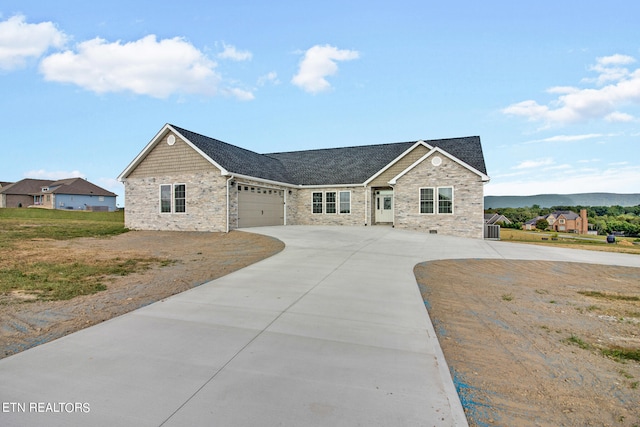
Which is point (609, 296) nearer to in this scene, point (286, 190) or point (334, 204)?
point (334, 204)

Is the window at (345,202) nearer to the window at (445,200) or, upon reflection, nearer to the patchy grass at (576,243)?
the window at (445,200)

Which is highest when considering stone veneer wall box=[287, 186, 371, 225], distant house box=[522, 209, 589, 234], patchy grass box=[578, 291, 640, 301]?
stone veneer wall box=[287, 186, 371, 225]

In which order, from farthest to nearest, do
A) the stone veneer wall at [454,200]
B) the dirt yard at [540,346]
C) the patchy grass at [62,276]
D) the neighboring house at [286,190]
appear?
the stone veneer wall at [454,200] → the neighboring house at [286,190] → the patchy grass at [62,276] → the dirt yard at [540,346]

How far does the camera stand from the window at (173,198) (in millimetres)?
18875

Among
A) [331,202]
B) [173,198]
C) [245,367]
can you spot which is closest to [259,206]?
[173,198]

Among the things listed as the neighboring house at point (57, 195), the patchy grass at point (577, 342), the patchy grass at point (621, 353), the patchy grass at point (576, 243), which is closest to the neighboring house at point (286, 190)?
the patchy grass at point (576, 243)

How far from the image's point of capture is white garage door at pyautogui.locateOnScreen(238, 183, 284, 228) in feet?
61.4

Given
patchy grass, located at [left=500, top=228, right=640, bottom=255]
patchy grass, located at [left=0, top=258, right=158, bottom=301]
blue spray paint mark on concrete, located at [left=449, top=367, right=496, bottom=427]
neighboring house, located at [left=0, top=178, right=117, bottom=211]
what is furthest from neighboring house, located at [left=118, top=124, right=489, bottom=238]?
neighboring house, located at [left=0, top=178, right=117, bottom=211]

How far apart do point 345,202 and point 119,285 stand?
17248 millimetres

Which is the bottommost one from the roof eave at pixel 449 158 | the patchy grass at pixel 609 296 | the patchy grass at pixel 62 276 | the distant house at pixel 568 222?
the distant house at pixel 568 222

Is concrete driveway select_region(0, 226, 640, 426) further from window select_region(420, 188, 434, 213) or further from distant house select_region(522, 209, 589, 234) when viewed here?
distant house select_region(522, 209, 589, 234)

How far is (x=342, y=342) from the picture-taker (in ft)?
12.9

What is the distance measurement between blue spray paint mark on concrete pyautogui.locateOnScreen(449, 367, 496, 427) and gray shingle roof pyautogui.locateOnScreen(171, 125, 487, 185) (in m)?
16.1

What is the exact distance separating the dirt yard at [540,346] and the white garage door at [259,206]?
506 inches
